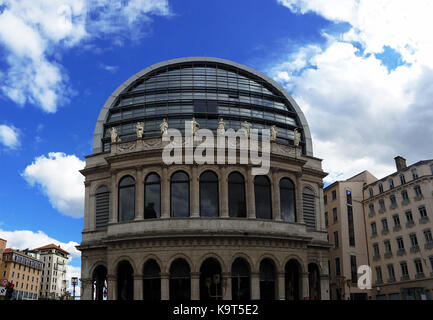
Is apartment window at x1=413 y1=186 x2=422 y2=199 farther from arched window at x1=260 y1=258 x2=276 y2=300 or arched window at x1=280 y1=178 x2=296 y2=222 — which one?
arched window at x1=260 y1=258 x2=276 y2=300

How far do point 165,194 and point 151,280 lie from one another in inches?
269

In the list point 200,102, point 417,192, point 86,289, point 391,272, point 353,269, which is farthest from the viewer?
point 353,269

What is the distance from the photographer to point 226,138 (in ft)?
124

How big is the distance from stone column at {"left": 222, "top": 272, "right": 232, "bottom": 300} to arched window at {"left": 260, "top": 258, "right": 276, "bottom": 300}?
3051 millimetres

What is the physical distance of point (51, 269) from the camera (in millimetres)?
138875

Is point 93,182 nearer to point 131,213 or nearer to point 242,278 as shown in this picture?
point 131,213

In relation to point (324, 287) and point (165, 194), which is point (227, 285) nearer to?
point (165, 194)

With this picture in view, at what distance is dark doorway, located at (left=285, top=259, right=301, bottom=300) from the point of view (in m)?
38.0

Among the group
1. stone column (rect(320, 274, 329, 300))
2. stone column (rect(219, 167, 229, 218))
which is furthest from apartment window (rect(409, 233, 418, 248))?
stone column (rect(219, 167, 229, 218))

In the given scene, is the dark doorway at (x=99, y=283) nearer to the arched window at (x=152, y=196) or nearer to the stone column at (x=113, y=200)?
the stone column at (x=113, y=200)

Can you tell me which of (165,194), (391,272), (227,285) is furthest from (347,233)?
(165,194)
